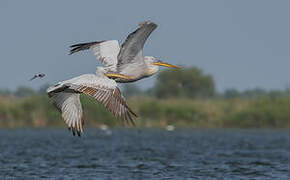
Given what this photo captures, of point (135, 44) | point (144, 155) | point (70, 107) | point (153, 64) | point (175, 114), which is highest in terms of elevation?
point (175, 114)

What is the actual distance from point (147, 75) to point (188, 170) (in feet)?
15.8

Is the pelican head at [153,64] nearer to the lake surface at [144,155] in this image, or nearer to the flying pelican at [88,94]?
the flying pelican at [88,94]

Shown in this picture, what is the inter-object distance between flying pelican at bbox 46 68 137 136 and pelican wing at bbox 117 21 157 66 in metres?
0.65

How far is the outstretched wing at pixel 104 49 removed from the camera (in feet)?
48.0

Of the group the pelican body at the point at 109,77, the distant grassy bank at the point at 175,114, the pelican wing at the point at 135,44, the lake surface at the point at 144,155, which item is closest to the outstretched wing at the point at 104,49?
the pelican body at the point at 109,77

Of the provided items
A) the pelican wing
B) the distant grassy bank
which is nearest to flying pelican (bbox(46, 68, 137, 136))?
the pelican wing

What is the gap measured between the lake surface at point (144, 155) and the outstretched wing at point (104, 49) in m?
3.25

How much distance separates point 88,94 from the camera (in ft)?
38.8

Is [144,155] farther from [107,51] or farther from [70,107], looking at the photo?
[70,107]

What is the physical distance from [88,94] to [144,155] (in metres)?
10.7

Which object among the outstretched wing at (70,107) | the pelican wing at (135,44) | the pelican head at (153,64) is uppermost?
the pelican wing at (135,44)

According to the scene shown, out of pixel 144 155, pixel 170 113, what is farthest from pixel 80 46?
pixel 170 113

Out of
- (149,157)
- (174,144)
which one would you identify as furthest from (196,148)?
(149,157)

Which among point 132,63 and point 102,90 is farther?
point 132,63
